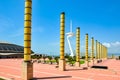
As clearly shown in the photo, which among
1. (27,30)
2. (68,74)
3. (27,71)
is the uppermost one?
(27,30)

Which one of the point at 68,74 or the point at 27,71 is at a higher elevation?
the point at 27,71

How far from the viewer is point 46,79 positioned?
1325 cm

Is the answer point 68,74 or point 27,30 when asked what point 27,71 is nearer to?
point 27,30

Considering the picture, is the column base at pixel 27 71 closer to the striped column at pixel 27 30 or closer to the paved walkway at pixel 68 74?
the paved walkway at pixel 68 74

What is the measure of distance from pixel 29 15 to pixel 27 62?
3109 millimetres

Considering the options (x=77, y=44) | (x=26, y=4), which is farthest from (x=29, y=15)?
(x=77, y=44)

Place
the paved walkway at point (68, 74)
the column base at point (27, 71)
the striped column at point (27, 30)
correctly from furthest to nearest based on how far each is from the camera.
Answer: the striped column at point (27, 30) → the paved walkway at point (68, 74) → the column base at point (27, 71)

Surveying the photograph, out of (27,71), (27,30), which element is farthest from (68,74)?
(27,30)

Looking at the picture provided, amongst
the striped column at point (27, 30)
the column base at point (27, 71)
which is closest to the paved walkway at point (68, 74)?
the column base at point (27, 71)

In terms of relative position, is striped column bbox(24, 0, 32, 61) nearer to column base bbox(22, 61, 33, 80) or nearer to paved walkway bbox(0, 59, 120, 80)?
column base bbox(22, 61, 33, 80)

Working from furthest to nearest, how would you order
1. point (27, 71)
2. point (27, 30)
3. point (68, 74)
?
point (68, 74) → point (27, 30) → point (27, 71)

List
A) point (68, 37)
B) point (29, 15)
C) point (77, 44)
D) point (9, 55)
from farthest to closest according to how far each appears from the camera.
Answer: point (68, 37), point (9, 55), point (77, 44), point (29, 15)

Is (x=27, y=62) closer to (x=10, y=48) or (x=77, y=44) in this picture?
(x=77, y=44)

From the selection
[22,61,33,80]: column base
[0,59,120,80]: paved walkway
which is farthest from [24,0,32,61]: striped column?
[0,59,120,80]: paved walkway
